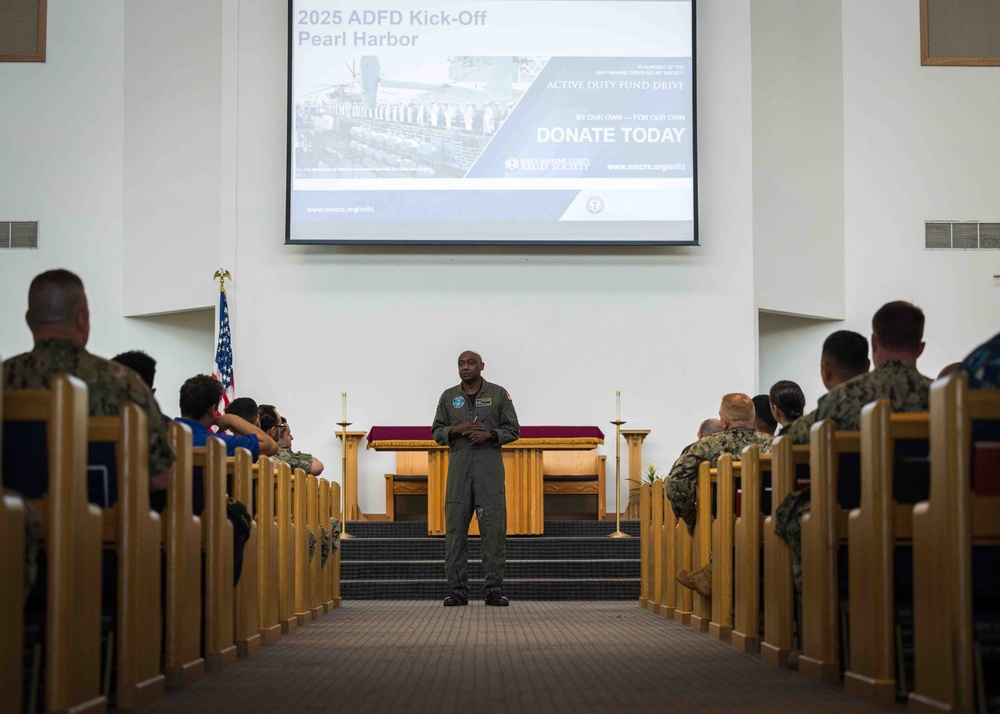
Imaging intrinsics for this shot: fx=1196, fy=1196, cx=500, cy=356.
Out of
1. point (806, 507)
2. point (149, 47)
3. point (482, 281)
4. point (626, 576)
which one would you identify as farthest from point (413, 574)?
point (149, 47)

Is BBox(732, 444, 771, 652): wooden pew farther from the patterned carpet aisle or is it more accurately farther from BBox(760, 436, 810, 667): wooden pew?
BBox(760, 436, 810, 667): wooden pew

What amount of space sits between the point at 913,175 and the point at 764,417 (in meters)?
6.55

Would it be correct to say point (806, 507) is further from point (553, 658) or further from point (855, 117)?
point (855, 117)

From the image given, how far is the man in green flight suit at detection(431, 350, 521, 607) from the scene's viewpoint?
277 inches

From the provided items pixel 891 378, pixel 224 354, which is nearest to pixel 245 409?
pixel 891 378

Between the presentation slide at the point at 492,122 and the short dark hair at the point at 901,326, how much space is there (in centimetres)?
737

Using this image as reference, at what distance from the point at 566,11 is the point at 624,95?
964 millimetres

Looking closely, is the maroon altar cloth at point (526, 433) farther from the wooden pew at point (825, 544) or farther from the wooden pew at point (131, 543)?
the wooden pew at point (131, 543)

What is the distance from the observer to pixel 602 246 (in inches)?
437

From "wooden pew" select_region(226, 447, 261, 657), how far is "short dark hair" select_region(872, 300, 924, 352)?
2.36m

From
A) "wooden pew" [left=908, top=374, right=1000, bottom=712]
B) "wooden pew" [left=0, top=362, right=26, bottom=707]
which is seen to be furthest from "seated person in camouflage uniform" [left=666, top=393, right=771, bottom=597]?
"wooden pew" [left=0, top=362, right=26, bottom=707]

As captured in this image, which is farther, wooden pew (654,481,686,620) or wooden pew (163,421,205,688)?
wooden pew (654,481,686,620)

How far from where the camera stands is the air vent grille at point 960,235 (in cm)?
1159

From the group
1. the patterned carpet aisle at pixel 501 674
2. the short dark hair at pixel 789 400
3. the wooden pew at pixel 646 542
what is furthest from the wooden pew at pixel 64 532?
the wooden pew at pixel 646 542
